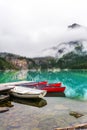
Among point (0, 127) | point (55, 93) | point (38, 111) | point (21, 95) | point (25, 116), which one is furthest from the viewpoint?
point (55, 93)

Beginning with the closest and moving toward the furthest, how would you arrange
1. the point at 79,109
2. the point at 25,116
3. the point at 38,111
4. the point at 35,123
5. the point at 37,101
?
the point at 35,123 → the point at 25,116 → the point at 38,111 → the point at 79,109 → the point at 37,101

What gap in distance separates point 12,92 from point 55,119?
1829 cm

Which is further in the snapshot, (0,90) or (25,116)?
(0,90)

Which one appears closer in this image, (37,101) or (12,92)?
(37,101)

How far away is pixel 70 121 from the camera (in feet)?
72.2

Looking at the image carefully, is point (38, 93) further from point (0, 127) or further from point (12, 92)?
point (0, 127)

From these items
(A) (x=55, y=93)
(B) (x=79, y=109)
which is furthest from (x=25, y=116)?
(A) (x=55, y=93)

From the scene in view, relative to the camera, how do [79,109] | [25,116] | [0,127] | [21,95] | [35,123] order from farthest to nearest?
[21,95] → [79,109] → [25,116] → [35,123] → [0,127]

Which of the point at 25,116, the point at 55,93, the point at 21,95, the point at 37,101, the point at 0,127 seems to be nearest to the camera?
the point at 0,127

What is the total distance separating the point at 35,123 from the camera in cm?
2166

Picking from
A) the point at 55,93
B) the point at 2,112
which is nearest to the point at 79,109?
the point at 2,112

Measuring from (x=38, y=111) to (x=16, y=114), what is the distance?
10.4ft

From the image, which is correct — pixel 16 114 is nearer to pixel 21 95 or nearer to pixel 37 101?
pixel 37 101

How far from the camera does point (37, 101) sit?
35031 millimetres
